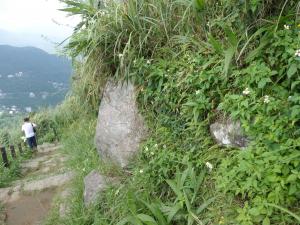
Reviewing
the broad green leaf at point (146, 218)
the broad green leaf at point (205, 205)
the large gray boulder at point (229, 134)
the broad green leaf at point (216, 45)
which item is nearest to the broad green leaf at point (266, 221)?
the broad green leaf at point (205, 205)

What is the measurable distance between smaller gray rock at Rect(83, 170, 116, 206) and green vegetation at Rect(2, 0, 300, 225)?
0.33ft

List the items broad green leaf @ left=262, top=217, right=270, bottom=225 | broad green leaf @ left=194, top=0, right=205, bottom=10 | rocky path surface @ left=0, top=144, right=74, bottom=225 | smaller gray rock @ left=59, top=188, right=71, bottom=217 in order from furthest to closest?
rocky path surface @ left=0, top=144, right=74, bottom=225 < smaller gray rock @ left=59, top=188, right=71, bottom=217 < broad green leaf @ left=194, top=0, right=205, bottom=10 < broad green leaf @ left=262, top=217, right=270, bottom=225

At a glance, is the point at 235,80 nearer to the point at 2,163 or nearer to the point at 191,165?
the point at 191,165

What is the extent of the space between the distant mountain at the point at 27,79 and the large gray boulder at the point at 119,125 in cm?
4011

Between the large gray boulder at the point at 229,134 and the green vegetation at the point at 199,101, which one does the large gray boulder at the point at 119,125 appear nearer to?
the green vegetation at the point at 199,101

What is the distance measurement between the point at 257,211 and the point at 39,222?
3.53 meters

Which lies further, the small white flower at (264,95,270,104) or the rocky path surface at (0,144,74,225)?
the rocky path surface at (0,144,74,225)

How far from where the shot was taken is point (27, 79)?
73.8 m

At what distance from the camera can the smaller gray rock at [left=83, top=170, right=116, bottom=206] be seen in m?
3.79

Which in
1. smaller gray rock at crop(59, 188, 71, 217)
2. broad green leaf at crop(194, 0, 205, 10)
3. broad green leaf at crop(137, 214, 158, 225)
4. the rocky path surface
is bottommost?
the rocky path surface

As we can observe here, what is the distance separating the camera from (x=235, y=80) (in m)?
2.63

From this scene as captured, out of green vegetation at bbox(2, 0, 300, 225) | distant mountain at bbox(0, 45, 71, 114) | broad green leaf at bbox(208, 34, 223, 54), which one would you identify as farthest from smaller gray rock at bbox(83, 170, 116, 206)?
distant mountain at bbox(0, 45, 71, 114)

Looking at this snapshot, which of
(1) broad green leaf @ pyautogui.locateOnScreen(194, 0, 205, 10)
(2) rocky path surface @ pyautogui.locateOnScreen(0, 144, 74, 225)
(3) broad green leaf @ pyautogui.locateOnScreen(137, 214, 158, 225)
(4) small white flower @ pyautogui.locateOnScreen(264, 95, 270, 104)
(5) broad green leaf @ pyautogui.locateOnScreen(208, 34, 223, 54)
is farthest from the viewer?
(2) rocky path surface @ pyautogui.locateOnScreen(0, 144, 74, 225)

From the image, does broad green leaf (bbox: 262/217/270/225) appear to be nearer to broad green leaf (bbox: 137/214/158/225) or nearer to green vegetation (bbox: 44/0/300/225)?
green vegetation (bbox: 44/0/300/225)
